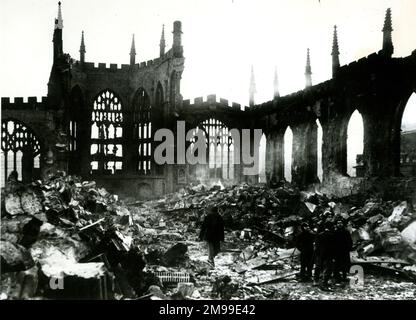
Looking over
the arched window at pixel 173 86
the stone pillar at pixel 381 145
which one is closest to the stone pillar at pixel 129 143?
the arched window at pixel 173 86

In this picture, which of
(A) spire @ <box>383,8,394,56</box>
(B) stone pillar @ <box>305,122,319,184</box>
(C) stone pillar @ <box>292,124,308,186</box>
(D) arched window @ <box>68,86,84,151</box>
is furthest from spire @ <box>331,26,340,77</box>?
(D) arched window @ <box>68,86,84,151</box>

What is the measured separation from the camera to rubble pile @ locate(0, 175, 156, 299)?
19.7 feet

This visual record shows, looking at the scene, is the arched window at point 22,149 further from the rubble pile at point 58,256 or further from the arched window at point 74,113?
the rubble pile at point 58,256

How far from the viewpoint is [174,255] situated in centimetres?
988

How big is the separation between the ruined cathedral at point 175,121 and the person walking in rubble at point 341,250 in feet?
26.4

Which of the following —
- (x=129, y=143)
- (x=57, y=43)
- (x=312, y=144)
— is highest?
(x=57, y=43)

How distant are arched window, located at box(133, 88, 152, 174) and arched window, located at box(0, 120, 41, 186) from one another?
25.6 ft

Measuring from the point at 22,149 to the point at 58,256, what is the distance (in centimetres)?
2061

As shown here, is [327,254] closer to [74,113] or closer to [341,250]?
[341,250]

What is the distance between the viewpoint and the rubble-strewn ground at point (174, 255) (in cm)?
619

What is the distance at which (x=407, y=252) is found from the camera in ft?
31.9

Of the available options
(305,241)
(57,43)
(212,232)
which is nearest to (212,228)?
(212,232)

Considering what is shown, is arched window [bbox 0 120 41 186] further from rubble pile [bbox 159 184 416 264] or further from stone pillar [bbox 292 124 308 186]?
stone pillar [bbox 292 124 308 186]
